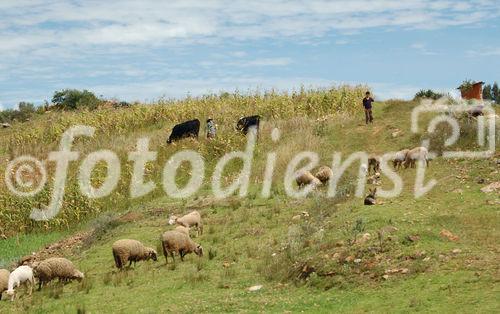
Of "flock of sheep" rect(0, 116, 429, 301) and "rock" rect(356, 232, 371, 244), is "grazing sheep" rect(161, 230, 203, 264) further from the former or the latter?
"rock" rect(356, 232, 371, 244)

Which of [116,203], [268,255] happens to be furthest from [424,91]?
[268,255]

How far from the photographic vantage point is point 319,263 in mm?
12609

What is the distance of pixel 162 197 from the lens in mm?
25172

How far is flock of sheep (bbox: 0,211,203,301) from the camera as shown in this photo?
14586mm

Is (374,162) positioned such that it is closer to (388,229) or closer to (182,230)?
(182,230)

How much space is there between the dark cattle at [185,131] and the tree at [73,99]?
24.8 metres

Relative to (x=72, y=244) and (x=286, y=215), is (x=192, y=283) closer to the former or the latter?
(x=286, y=215)

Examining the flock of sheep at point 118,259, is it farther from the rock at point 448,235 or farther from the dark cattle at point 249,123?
the dark cattle at point 249,123

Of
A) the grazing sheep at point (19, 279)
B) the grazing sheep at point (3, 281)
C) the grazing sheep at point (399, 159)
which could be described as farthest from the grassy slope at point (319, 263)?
the grazing sheep at point (399, 159)

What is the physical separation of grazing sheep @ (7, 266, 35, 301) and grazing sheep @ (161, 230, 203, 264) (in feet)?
10.3

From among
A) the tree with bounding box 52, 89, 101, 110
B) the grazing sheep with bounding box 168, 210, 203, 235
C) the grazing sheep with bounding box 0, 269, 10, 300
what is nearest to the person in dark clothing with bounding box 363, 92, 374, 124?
the grazing sheep with bounding box 168, 210, 203, 235

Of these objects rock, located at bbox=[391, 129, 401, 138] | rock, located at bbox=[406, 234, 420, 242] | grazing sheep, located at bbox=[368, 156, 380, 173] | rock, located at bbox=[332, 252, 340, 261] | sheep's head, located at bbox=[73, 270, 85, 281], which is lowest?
sheep's head, located at bbox=[73, 270, 85, 281]

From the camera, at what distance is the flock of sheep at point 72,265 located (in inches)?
574

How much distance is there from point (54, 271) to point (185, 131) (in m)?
16.2
